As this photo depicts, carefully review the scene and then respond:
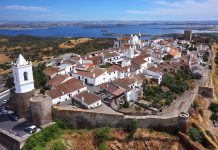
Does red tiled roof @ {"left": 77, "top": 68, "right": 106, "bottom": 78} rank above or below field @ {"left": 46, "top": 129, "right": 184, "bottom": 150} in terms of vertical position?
above

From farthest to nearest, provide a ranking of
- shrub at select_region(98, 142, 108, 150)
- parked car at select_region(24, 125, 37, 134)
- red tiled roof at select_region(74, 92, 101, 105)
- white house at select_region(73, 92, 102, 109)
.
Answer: red tiled roof at select_region(74, 92, 101, 105)
white house at select_region(73, 92, 102, 109)
shrub at select_region(98, 142, 108, 150)
parked car at select_region(24, 125, 37, 134)

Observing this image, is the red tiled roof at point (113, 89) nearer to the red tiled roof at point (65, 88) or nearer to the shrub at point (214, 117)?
the red tiled roof at point (65, 88)

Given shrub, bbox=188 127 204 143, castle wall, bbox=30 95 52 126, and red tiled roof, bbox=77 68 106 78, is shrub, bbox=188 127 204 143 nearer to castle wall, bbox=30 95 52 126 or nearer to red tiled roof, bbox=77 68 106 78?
castle wall, bbox=30 95 52 126

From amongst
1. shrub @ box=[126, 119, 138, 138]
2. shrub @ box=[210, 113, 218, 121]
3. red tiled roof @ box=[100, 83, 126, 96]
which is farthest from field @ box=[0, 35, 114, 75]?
shrub @ box=[126, 119, 138, 138]

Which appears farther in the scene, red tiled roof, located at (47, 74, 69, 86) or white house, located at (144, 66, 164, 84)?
white house, located at (144, 66, 164, 84)

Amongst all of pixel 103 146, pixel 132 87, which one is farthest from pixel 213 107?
pixel 103 146

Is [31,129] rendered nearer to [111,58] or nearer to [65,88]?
[65,88]
